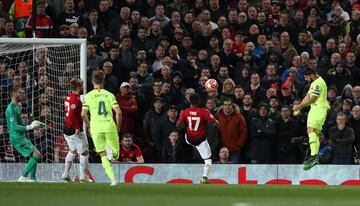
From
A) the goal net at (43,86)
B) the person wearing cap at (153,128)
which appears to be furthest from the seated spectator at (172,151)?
the goal net at (43,86)

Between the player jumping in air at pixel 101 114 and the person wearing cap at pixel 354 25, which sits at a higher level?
the person wearing cap at pixel 354 25

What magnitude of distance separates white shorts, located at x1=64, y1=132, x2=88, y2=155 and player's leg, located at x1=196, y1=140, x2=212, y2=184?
205 centimetres

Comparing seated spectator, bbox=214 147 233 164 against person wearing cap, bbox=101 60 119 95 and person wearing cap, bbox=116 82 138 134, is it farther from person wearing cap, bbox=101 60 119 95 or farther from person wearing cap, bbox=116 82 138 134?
person wearing cap, bbox=101 60 119 95

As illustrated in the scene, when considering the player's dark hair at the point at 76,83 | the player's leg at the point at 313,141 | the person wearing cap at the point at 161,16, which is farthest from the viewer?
the person wearing cap at the point at 161,16

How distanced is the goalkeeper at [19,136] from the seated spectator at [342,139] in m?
5.61

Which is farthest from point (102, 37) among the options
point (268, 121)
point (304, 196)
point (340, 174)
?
point (304, 196)

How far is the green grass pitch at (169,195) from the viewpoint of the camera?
49.3ft

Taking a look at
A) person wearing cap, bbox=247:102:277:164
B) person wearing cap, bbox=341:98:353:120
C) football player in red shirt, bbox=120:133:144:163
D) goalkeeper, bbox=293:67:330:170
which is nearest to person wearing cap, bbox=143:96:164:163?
football player in red shirt, bbox=120:133:144:163

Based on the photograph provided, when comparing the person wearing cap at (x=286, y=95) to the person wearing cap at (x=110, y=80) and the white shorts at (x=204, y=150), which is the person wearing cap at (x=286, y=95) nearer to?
the white shorts at (x=204, y=150)

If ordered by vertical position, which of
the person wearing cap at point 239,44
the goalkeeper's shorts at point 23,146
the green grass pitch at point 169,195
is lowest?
the green grass pitch at point 169,195

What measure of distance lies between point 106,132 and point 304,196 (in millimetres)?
3521

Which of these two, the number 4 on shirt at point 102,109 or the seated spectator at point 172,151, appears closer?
the number 4 on shirt at point 102,109

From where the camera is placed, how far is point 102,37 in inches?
910

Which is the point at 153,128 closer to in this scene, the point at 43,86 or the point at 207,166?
the point at 207,166
